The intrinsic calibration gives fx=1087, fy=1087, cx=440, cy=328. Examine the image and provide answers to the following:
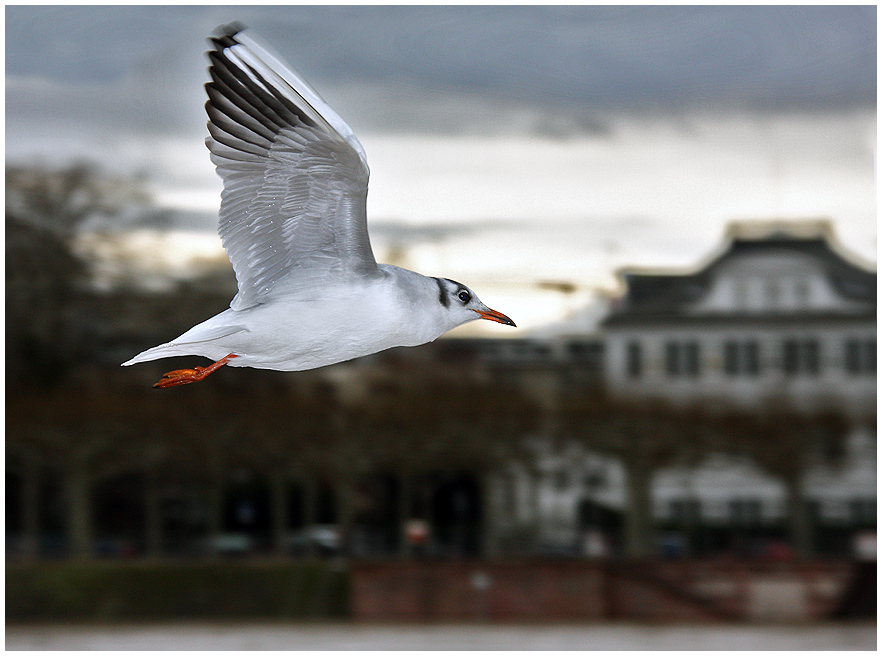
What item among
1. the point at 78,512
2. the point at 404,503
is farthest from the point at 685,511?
the point at 78,512

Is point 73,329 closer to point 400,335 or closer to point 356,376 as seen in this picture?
point 356,376

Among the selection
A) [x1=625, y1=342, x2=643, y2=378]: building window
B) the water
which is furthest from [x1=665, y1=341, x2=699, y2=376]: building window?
the water

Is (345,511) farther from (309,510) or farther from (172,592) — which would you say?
(172,592)

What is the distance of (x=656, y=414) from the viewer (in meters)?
17.4

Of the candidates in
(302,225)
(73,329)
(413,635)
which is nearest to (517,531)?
(413,635)

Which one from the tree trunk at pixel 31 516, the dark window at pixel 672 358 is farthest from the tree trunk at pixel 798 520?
the tree trunk at pixel 31 516

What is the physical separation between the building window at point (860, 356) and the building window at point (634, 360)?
3608 millimetres

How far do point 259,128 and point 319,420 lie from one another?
52.9 feet

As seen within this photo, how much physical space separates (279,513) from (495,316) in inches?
685

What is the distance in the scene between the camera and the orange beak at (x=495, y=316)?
2.94 m

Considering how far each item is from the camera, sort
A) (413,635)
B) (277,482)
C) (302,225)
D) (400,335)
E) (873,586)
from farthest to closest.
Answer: (277,482)
(873,586)
(413,635)
(302,225)
(400,335)

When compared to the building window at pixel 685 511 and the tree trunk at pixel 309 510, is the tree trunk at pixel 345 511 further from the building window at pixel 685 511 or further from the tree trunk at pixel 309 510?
the building window at pixel 685 511

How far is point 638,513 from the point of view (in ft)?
60.9

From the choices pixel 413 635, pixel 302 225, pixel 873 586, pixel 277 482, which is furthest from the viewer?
pixel 277 482
